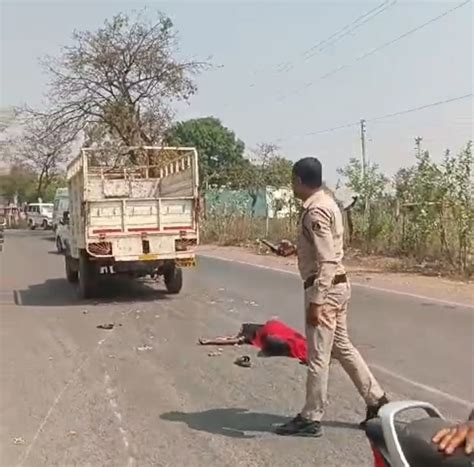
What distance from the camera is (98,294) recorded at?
15344 mm

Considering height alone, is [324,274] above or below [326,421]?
above

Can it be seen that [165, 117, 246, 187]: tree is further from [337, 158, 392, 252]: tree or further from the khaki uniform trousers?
the khaki uniform trousers

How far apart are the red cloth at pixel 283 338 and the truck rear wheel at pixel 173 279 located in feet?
18.1

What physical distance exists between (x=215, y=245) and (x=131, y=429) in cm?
2641

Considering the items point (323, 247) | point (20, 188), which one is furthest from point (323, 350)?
point (20, 188)

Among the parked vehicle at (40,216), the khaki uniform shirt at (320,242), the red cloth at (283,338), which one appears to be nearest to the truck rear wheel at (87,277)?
the red cloth at (283,338)

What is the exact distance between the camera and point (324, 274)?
5.95 m

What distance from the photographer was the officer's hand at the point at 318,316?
5957mm

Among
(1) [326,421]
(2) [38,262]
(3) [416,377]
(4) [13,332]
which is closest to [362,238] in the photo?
(2) [38,262]

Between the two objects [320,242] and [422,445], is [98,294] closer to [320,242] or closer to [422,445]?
[320,242]

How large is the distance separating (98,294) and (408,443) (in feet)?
42.5

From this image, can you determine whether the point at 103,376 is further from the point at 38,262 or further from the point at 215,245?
the point at 215,245

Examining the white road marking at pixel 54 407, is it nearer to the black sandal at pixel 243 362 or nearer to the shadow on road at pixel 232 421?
the shadow on road at pixel 232 421

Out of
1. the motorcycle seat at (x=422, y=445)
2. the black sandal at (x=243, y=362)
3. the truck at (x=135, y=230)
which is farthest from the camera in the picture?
the truck at (x=135, y=230)
